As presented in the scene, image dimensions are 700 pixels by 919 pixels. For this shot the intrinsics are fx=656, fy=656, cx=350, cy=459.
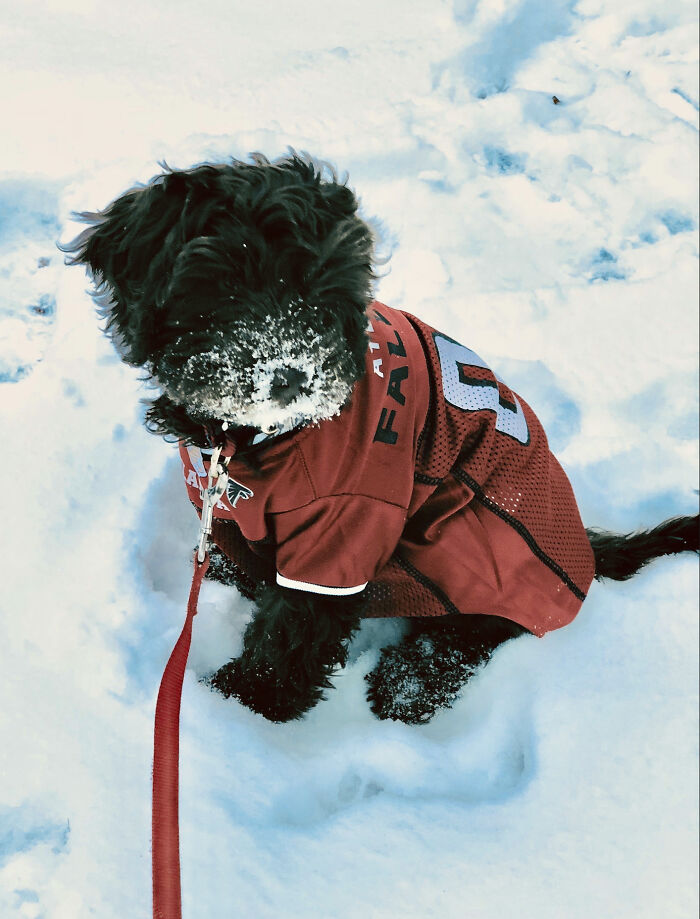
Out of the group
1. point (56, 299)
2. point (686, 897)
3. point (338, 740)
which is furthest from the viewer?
point (56, 299)

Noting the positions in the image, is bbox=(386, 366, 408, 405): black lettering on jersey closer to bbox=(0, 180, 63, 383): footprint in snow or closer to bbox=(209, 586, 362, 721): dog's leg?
bbox=(209, 586, 362, 721): dog's leg

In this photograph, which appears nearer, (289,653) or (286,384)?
(286,384)

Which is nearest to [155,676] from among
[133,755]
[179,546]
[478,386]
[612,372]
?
[133,755]

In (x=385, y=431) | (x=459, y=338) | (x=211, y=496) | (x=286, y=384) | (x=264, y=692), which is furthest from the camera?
(x=459, y=338)

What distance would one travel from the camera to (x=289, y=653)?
1.97 metres

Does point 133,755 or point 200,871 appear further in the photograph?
point 133,755

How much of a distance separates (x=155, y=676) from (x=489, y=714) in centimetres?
107

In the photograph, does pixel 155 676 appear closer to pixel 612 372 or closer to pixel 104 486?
pixel 104 486

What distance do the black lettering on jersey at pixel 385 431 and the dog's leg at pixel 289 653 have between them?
1.78 feet

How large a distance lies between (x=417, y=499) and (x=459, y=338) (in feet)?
4.18

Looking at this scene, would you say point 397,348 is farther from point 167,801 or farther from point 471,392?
point 167,801

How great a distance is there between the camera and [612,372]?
2.88 m

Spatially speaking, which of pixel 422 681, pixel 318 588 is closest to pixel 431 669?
pixel 422 681

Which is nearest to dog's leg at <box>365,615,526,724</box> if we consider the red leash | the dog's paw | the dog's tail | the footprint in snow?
the dog's paw
